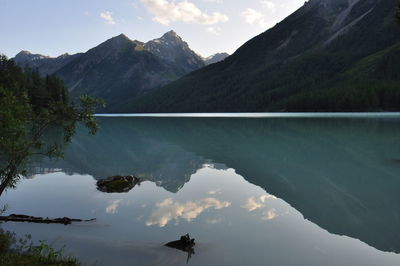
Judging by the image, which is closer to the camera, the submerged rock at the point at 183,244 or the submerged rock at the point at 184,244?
the submerged rock at the point at 184,244

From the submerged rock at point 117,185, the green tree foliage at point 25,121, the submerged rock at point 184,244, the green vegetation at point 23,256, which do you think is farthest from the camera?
the submerged rock at point 117,185

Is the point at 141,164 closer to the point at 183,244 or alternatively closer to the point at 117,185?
the point at 117,185

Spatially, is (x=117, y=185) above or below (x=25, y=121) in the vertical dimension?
below

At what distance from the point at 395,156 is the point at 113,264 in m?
44.5

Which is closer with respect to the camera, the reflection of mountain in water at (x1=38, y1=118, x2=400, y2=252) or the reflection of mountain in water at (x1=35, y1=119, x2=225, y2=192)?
the reflection of mountain in water at (x1=38, y1=118, x2=400, y2=252)

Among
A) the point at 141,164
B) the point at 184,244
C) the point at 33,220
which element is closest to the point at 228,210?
the point at 184,244

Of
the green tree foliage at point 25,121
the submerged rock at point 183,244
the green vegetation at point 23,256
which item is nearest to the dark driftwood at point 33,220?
the green tree foliage at point 25,121

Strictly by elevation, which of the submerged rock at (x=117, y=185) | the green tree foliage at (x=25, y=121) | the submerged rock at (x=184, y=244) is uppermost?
the green tree foliage at (x=25, y=121)

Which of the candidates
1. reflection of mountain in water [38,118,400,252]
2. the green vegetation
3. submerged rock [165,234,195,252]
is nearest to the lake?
reflection of mountain in water [38,118,400,252]

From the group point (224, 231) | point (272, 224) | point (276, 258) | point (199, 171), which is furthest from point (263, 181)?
point (276, 258)

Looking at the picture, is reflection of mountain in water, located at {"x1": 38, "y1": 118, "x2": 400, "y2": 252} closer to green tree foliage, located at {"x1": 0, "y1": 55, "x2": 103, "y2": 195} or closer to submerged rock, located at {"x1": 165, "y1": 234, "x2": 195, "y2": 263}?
submerged rock, located at {"x1": 165, "y1": 234, "x2": 195, "y2": 263}

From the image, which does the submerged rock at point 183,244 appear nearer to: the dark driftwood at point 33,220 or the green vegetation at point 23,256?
the green vegetation at point 23,256

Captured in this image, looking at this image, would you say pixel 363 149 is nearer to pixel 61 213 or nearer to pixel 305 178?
pixel 305 178

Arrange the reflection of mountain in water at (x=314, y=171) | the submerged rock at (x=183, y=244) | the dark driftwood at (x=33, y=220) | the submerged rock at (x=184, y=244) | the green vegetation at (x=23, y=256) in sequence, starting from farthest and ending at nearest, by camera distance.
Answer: the reflection of mountain in water at (x=314, y=171), the dark driftwood at (x=33, y=220), the submerged rock at (x=183, y=244), the submerged rock at (x=184, y=244), the green vegetation at (x=23, y=256)
